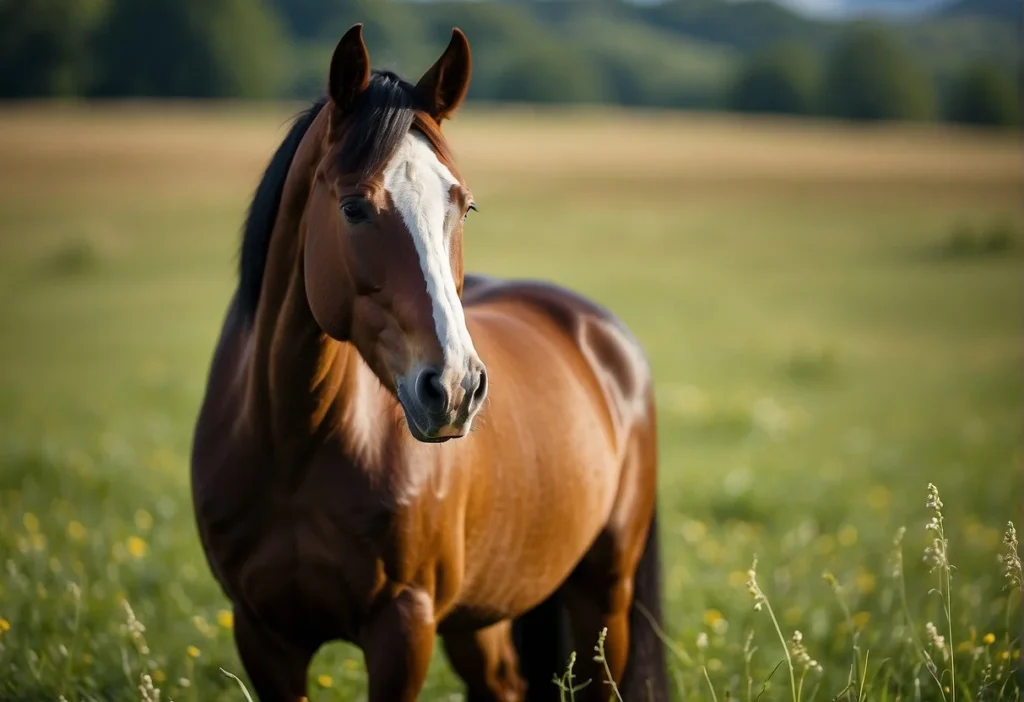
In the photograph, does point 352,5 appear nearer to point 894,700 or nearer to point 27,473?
point 27,473

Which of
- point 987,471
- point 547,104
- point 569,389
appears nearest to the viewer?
point 569,389

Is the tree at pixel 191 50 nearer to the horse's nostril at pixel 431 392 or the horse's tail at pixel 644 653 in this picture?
the horse's tail at pixel 644 653

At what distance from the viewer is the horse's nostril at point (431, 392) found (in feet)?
6.85

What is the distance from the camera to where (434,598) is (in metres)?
2.72

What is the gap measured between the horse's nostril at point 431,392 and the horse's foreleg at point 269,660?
1.05m

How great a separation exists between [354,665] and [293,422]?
171 cm

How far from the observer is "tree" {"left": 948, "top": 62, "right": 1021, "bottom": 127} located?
67.6 feet

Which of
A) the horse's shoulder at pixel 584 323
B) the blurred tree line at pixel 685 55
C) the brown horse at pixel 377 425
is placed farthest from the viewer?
the blurred tree line at pixel 685 55

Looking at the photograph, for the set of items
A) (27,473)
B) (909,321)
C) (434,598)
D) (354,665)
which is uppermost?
(434,598)

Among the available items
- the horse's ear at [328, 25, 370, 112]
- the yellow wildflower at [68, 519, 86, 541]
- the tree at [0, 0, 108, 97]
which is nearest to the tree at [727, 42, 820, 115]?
the tree at [0, 0, 108, 97]

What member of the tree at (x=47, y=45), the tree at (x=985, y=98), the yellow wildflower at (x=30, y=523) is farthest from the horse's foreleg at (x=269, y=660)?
the tree at (x=985, y=98)

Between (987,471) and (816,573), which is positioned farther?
(987,471)

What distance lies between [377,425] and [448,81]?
0.91 m

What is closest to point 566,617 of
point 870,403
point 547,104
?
point 870,403
